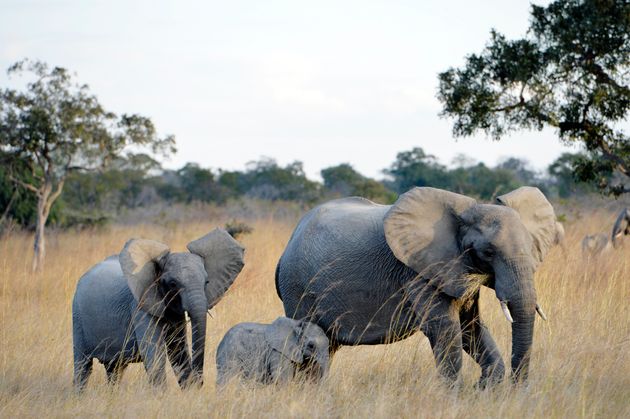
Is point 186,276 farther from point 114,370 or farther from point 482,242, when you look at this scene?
point 482,242

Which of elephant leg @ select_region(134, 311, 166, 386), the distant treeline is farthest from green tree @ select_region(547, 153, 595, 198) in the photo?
elephant leg @ select_region(134, 311, 166, 386)

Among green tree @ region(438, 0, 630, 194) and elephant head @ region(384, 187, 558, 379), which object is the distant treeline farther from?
elephant head @ region(384, 187, 558, 379)

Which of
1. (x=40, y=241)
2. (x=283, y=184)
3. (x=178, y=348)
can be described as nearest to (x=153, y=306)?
(x=178, y=348)

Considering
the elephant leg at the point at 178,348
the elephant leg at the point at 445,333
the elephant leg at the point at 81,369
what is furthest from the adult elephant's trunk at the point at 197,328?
the elephant leg at the point at 445,333

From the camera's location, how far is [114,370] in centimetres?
709

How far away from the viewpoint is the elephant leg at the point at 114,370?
7000 millimetres

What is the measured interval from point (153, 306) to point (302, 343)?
1068mm

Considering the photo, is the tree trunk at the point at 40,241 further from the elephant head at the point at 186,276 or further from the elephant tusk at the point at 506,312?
the elephant tusk at the point at 506,312

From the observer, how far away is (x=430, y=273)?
599 cm

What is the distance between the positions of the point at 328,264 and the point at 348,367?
3.27 feet

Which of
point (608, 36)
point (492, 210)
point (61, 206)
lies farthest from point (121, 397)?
point (61, 206)

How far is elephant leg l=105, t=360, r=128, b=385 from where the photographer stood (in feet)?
23.0

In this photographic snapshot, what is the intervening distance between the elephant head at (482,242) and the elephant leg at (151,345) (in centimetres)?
174

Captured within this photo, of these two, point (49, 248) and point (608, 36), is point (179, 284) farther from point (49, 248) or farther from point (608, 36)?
point (49, 248)
